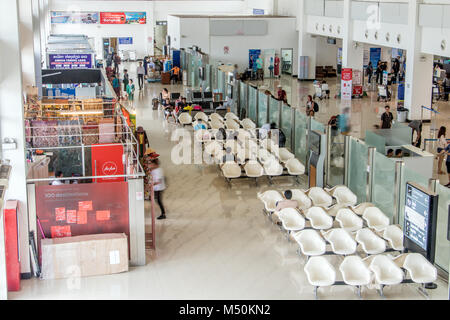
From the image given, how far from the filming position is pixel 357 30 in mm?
30703

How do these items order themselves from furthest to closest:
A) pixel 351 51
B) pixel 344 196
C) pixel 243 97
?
pixel 351 51, pixel 243 97, pixel 344 196

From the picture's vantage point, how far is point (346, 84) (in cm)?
3014

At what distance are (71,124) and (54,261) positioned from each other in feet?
17.7

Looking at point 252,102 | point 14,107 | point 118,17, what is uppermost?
point 118,17

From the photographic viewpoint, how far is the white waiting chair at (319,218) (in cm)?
1165

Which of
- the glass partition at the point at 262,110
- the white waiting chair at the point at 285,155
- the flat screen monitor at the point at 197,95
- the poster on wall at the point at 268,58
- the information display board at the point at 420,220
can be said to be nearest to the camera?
the information display board at the point at 420,220

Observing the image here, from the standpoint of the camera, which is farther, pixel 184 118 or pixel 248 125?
pixel 184 118

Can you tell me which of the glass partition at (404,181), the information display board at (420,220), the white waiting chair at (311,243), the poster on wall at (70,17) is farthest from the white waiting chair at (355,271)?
the poster on wall at (70,17)

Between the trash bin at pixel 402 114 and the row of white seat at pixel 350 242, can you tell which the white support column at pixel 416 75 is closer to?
the trash bin at pixel 402 114

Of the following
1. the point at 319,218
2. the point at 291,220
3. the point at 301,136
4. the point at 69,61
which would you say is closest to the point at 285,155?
the point at 301,136

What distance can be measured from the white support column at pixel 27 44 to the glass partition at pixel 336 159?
36.7 feet

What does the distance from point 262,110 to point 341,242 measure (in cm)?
1146

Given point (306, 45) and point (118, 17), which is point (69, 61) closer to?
point (306, 45)

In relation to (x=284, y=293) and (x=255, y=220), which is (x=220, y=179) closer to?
(x=255, y=220)
